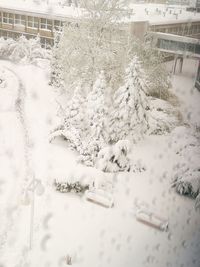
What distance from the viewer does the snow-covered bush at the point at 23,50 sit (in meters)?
30.3

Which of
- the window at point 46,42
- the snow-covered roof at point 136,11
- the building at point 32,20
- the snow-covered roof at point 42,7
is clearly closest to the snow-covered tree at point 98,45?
the snow-covered roof at point 136,11

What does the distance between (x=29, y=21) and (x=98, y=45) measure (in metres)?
→ 14.1

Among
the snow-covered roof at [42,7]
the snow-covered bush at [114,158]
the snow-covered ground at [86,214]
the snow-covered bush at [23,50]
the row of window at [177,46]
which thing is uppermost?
the snow-covered roof at [42,7]

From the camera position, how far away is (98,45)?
21094mm

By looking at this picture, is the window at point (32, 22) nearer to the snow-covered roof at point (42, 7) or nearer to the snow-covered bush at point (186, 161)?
the snow-covered roof at point (42, 7)

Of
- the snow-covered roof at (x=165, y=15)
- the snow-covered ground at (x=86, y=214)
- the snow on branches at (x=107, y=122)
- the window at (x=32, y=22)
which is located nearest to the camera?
the snow-covered ground at (x=86, y=214)

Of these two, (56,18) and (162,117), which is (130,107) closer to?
(162,117)

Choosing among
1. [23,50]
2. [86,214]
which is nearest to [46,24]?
[23,50]

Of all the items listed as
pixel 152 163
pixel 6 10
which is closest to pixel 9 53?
pixel 6 10

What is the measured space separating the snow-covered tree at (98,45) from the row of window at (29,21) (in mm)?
10426

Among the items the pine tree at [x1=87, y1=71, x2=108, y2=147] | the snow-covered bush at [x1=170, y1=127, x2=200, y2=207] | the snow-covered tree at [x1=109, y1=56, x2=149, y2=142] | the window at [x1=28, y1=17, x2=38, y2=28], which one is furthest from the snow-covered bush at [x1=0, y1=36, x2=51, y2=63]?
the snow-covered bush at [x1=170, y1=127, x2=200, y2=207]

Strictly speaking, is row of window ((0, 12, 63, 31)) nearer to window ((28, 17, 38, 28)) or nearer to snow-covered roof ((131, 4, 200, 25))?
window ((28, 17, 38, 28))

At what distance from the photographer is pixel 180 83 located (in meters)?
27.0

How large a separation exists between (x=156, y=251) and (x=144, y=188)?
3825 millimetres
